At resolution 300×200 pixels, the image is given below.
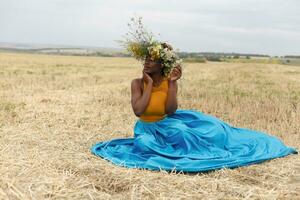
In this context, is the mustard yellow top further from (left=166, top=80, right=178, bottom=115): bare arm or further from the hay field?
the hay field

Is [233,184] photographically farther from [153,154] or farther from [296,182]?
[153,154]

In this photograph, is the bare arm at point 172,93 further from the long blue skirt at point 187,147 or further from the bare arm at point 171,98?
the long blue skirt at point 187,147

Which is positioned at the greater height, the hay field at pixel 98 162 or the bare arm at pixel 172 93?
the bare arm at pixel 172 93

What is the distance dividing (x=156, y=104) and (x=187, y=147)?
0.80 meters

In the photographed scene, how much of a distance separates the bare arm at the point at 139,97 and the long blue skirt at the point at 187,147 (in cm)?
30

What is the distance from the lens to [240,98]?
14734 millimetres

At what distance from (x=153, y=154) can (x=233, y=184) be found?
52.7 inches

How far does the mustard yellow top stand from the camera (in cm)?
758

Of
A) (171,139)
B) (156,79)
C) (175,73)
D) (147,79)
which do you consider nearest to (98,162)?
(171,139)

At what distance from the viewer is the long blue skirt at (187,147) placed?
6.68 metres

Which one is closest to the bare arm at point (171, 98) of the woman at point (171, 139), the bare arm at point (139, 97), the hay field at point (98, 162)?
the woman at point (171, 139)

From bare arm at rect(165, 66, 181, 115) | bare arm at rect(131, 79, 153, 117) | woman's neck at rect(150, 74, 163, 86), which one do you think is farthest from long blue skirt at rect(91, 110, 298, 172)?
woman's neck at rect(150, 74, 163, 86)

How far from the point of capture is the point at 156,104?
24.9 feet

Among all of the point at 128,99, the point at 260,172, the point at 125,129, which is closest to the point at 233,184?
the point at 260,172
